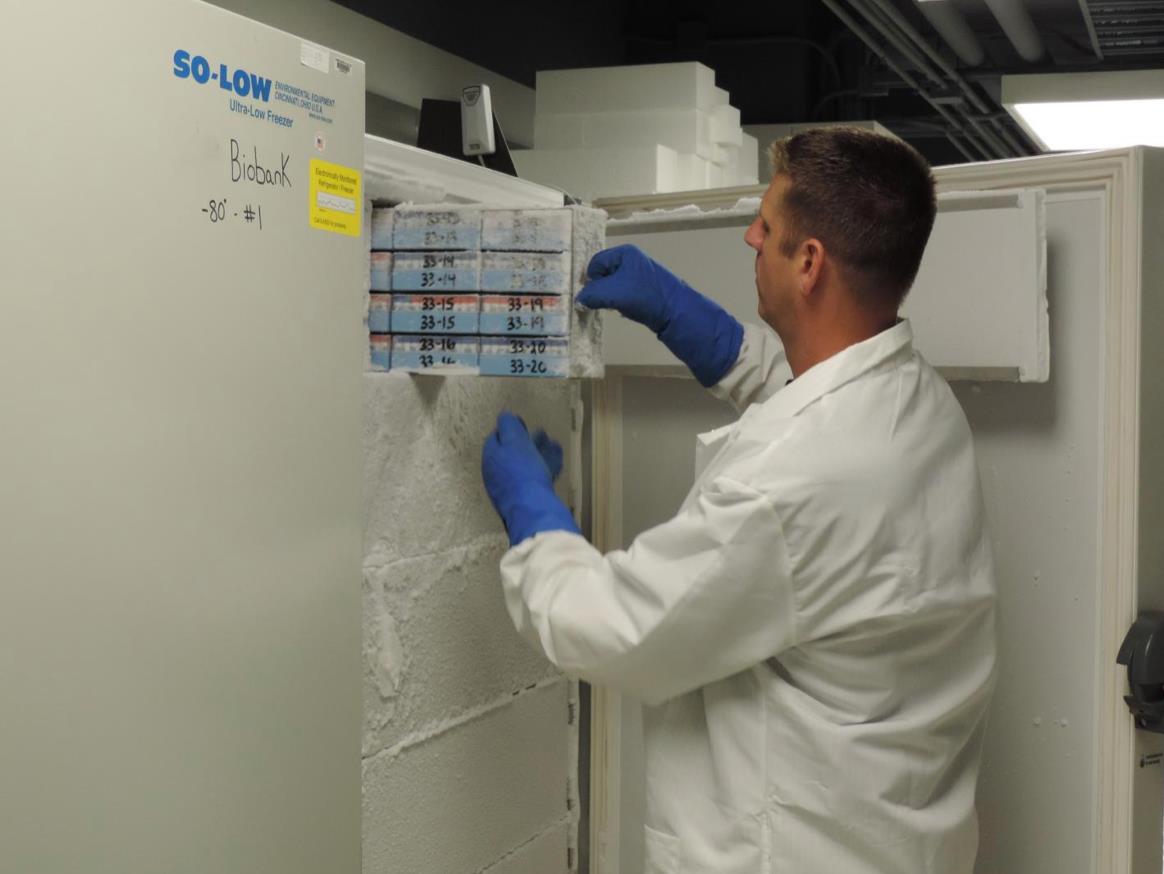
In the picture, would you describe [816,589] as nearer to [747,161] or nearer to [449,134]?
[449,134]

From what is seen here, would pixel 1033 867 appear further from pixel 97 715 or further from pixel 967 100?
pixel 967 100

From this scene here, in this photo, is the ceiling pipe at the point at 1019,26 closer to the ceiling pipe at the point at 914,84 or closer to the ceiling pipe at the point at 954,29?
the ceiling pipe at the point at 954,29

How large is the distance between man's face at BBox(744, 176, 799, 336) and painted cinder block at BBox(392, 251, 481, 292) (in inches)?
14.2

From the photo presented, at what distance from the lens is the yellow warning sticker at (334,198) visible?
45.2 inches

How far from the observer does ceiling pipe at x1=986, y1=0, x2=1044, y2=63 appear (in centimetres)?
327

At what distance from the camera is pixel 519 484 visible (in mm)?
1518

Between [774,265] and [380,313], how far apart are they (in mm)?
502

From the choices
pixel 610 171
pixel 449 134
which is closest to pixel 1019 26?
pixel 610 171

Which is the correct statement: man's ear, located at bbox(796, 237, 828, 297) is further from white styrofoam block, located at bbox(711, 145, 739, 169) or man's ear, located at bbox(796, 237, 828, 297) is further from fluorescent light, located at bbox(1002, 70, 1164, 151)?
fluorescent light, located at bbox(1002, 70, 1164, 151)

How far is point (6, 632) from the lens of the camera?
2.87 ft

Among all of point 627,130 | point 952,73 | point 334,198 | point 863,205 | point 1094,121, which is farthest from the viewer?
point 952,73

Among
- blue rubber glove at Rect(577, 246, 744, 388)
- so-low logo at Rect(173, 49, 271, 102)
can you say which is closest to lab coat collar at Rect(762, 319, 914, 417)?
blue rubber glove at Rect(577, 246, 744, 388)

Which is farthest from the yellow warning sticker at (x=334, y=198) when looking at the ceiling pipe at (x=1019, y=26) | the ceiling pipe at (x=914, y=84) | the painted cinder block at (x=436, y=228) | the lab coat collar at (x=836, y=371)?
the ceiling pipe at (x=1019, y=26)

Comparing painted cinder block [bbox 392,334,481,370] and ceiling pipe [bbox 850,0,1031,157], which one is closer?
painted cinder block [bbox 392,334,481,370]
